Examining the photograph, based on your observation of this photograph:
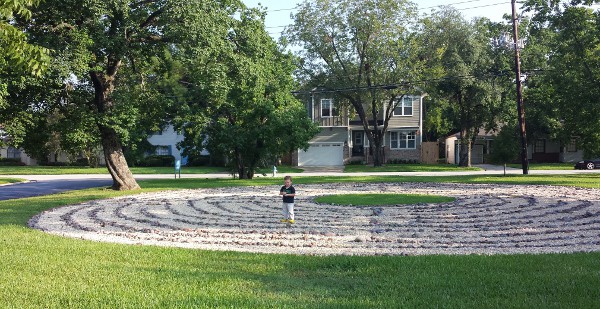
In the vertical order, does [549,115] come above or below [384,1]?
below

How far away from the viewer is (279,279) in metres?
7.03

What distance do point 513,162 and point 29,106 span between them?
47.6 meters

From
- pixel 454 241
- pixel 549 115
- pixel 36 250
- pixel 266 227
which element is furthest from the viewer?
pixel 549 115

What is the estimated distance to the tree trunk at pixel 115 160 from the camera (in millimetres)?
22922

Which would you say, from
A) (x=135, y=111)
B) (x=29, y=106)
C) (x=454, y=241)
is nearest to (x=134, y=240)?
(x=454, y=241)

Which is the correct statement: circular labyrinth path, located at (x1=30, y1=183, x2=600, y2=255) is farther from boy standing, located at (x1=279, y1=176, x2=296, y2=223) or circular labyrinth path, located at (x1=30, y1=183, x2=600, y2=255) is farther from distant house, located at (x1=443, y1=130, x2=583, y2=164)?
distant house, located at (x1=443, y1=130, x2=583, y2=164)

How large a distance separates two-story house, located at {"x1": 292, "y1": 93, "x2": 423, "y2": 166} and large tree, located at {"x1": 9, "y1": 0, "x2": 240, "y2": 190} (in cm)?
2817

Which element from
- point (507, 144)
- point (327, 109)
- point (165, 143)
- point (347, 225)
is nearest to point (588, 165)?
point (507, 144)

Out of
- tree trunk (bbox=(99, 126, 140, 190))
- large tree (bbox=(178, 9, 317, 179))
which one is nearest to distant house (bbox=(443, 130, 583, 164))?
large tree (bbox=(178, 9, 317, 179))

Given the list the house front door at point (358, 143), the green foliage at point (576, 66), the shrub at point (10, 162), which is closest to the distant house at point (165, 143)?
the shrub at point (10, 162)

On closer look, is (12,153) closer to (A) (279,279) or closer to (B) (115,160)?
(B) (115,160)

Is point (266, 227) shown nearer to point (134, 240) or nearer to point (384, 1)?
point (134, 240)

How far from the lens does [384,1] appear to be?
136 ft

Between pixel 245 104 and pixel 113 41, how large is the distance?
31.6ft
